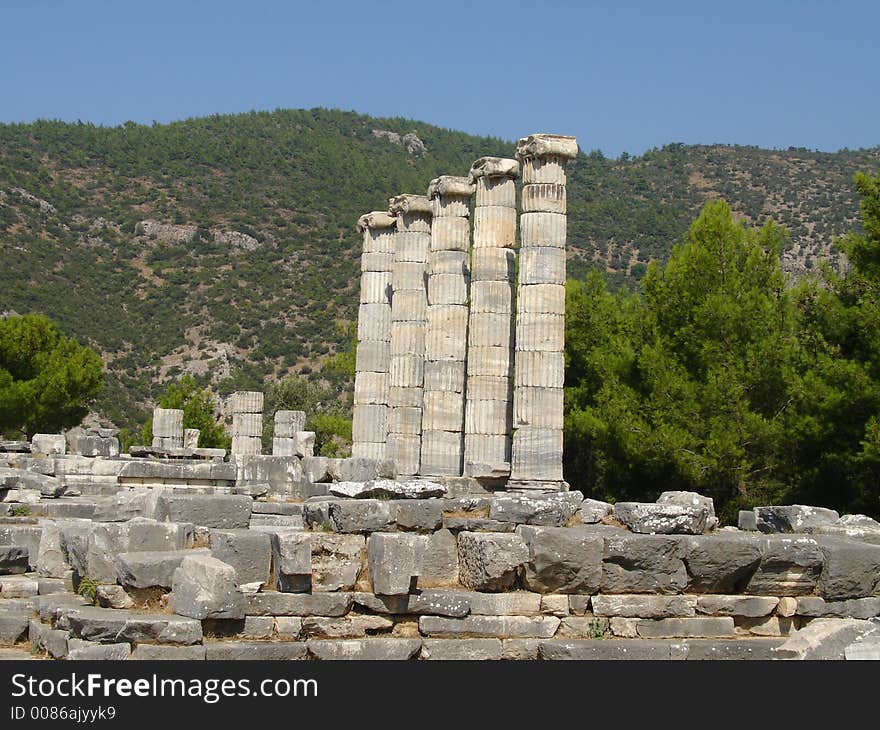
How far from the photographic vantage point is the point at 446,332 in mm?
25953

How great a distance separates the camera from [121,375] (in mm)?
61156

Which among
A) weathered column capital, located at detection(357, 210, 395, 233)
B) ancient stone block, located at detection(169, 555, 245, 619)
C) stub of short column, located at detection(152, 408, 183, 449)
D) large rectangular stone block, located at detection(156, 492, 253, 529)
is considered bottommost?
ancient stone block, located at detection(169, 555, 245, 619)

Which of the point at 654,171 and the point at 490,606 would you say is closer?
the point at 490,606

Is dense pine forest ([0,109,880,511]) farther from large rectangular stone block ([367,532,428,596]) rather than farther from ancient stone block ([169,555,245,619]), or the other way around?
ancient stone block ([169,555,245,619])

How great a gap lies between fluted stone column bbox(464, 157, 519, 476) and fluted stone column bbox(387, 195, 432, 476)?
3414mm

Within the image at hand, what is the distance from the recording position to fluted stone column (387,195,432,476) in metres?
28.3

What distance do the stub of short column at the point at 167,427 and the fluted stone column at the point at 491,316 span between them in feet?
38.2

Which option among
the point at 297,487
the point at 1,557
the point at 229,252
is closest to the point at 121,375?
the point at 229,252

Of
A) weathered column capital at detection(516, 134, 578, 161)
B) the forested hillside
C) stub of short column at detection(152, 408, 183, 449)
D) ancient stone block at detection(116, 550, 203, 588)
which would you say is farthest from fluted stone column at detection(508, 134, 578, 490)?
the forested hillside

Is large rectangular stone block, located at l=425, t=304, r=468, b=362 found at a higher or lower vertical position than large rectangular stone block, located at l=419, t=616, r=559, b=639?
higher

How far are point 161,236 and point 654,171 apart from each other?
3107 centimetres

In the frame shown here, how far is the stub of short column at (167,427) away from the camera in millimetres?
33844

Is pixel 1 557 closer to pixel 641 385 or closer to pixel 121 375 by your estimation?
pixel 641 385

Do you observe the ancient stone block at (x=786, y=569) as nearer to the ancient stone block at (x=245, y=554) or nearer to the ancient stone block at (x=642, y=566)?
the ancient stone block at (x=642, y=566)
